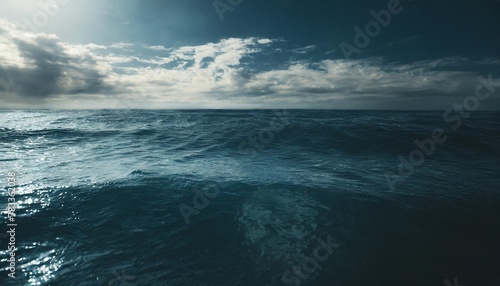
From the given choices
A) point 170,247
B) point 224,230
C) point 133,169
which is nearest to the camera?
point 170,247

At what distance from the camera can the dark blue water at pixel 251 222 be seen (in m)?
4.51

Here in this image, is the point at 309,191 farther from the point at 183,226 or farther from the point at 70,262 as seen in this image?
the point at 70,262

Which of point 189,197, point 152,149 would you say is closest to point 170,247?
point 189,197

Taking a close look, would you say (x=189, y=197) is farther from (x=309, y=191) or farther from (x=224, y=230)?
(x=309, y=191)

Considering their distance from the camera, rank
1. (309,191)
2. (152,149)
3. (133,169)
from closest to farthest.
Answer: (309,191) < (133,169) < (152,149)

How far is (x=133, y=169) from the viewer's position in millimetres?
10328

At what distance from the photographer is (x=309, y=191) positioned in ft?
27.2

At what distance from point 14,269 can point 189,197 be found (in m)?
4.20

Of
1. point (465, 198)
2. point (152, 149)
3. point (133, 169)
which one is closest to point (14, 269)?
point (133, 169)

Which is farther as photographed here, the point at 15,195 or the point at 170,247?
the point at 15,195

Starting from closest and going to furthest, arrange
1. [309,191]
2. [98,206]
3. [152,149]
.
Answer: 1. [98,206]
2. [309,191]
3. [152,149]

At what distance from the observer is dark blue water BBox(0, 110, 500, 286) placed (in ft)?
14.8

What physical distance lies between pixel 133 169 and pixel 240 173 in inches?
192

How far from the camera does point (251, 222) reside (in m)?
6.37
